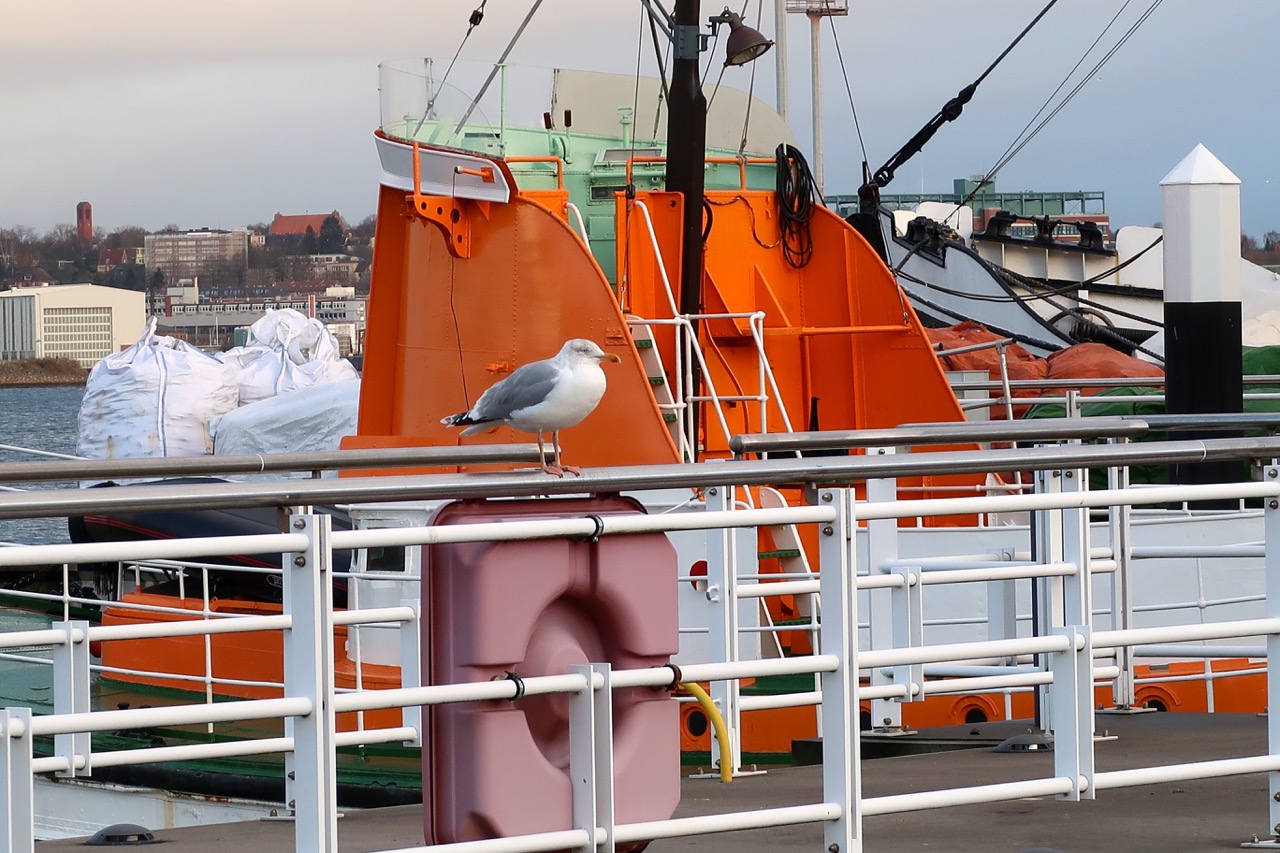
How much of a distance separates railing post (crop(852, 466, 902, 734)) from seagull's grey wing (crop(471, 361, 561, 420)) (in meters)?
1.76

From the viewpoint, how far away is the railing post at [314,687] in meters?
3.51

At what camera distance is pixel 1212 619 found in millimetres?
9586

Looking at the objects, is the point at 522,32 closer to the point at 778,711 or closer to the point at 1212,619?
the point at 778,711

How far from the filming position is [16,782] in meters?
3.36

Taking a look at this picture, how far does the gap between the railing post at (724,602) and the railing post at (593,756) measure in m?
1.49

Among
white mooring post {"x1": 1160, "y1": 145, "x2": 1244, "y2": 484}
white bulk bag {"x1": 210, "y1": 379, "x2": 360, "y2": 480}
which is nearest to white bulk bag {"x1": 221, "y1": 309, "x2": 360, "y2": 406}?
white bulk bag {"x1": 210, "y1": 379, "x2": 360, "y2": 480}

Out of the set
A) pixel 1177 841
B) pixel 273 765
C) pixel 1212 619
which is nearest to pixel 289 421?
pixel 273 765

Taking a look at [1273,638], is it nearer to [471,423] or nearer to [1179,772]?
[1179,772]

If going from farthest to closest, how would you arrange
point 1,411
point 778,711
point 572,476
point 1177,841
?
1. point 1,411
2. point 778,711
3. point 1177,841
4. point 572,476

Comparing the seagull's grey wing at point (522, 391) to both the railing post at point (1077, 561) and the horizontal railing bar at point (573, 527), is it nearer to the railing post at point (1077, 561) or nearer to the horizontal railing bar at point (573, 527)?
the horizontal railing bar at point (573, 527)

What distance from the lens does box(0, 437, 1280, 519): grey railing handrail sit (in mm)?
3416

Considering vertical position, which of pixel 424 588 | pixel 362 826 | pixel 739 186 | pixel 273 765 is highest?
pixel 739 186

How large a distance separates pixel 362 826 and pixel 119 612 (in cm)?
598

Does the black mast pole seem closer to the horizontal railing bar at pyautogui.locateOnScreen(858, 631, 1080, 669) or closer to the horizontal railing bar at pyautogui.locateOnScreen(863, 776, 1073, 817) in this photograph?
the horizontal railing bar at pyautogui.locateOnScreen(858, 631, 1080, 669)
